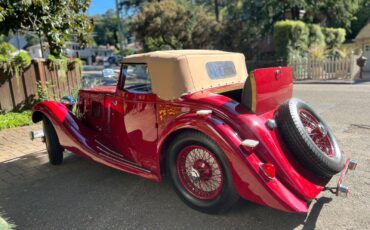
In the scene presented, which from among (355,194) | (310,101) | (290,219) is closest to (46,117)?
(290,219)

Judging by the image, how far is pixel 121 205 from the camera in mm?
3576

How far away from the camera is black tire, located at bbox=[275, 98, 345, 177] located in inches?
116

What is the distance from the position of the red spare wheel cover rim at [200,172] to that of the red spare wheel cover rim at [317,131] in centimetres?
111

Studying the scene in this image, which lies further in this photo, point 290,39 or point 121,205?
point 290,39

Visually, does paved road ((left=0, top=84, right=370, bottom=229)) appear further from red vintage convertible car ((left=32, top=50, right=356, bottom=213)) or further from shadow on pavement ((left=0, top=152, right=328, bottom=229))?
red vintage convertible car ((left=32, top=50, right=356, bottom=213))

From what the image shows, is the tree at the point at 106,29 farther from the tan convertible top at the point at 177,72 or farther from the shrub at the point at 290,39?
the tan convertible top at the point at 177,72

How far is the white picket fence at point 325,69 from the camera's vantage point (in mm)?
15438

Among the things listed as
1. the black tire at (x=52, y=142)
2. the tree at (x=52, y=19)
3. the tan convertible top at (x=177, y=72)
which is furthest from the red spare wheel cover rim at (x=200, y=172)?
the tree at (x=52, y=19)

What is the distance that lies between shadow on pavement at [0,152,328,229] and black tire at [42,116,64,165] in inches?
9.4

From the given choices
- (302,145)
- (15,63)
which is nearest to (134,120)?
(302,145)

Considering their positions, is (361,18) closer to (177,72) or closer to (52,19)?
(52,19)

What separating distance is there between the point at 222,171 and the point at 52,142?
2.88m

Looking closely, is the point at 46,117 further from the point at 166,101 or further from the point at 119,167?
the point at 166,101

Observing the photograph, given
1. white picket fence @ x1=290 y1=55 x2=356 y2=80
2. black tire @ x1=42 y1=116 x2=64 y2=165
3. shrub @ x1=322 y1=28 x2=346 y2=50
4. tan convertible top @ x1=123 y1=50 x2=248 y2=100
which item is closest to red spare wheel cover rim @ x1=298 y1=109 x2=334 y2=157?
tan convertible top @ x1=123 y1=50 x2=248 y2=100
